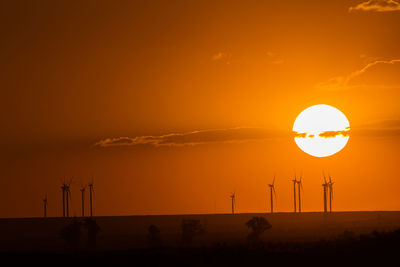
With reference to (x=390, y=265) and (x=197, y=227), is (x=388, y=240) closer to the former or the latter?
(x=390, y=265)

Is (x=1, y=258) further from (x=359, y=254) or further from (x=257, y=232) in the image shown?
(x=257, y=232)

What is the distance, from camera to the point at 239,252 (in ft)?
267

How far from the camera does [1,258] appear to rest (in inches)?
3425

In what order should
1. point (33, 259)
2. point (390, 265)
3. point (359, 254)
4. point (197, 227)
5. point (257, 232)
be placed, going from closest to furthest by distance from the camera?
point (390, 265) → point (359, 254) → point (33, 259) → point (257, 232) → point (197, 227)

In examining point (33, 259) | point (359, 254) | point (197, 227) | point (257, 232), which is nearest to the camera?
point (359, 254)

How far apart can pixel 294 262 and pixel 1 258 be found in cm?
3108

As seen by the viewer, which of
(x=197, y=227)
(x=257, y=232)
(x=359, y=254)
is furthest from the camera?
(x=197, y=227)

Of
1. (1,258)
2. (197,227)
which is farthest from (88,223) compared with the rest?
(1,258)

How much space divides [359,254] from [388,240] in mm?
6181

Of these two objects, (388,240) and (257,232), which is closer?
(388,240)

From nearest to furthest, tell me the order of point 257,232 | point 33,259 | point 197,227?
point 33,259 < point 257,232 < point 197,227

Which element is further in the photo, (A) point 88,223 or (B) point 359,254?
(A) point 88,223

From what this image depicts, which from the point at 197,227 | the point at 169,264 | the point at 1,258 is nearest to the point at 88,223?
the point at 197,227

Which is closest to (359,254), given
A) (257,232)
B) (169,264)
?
(169,264)
